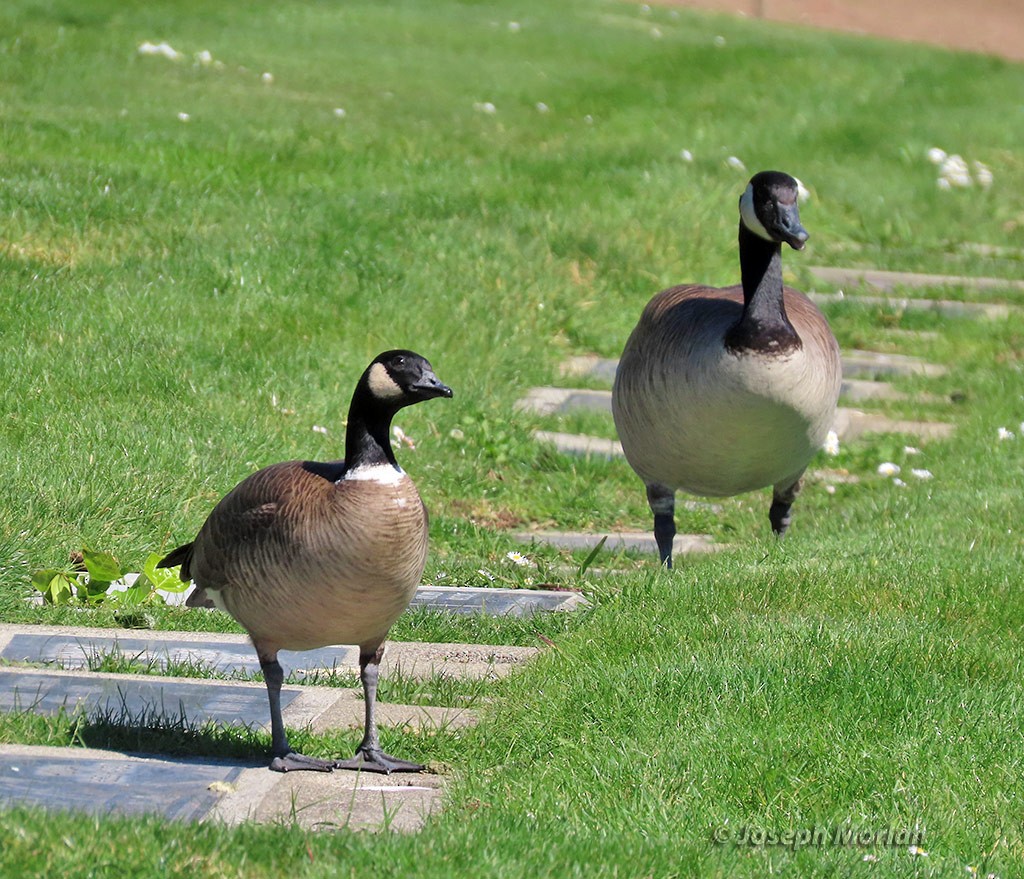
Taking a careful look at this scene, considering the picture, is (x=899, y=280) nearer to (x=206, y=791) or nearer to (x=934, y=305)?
(x=934, y=305)

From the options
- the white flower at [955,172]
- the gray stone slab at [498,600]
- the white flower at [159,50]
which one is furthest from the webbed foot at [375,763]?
the white flower at [955,172]

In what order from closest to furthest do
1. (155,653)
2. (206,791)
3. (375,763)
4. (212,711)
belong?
1. (206,791)
2. (375,763)
3. (212,711)
4. (155,653)

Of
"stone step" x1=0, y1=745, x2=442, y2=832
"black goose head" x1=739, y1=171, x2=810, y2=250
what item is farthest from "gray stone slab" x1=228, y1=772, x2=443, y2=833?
"black goose head" x1=739, y1=171, x2=810, y2=250

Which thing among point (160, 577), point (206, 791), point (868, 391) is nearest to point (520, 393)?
point (868, 391)

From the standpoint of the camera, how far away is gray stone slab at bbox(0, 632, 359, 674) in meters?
5.34

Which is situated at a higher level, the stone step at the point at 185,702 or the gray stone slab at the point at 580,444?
the stone step at the point at 185,702

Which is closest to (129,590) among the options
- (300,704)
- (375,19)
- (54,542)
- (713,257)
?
(54,542)

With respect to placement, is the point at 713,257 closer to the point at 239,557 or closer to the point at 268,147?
the point at 268,147

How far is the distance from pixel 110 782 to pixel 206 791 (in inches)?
10.5

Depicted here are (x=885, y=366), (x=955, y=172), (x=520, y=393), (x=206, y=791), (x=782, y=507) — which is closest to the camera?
(x=206, y=791)

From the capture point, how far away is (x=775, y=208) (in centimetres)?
664

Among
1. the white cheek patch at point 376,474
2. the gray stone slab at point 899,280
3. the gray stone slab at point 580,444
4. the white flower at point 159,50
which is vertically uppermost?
the white cheek patch at point 376,474

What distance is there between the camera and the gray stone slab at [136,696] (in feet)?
15.6

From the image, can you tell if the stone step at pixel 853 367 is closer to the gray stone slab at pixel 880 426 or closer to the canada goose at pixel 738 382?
the gray stone slab at pixel 880 426
